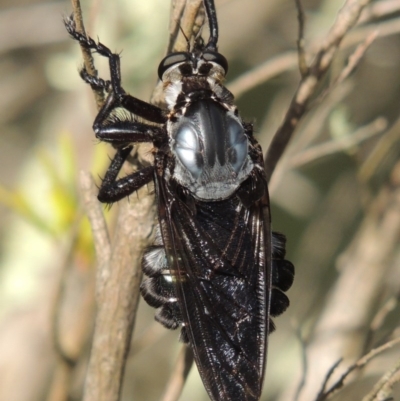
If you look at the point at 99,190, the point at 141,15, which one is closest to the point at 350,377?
the point at 99,190

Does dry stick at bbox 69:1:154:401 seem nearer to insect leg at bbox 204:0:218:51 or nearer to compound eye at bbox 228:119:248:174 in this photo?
compound eye at bbox 228:119:248:174

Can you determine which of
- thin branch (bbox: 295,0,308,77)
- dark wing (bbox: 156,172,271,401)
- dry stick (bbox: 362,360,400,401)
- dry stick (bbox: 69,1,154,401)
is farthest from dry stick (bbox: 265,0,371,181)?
dry stick (bbox: 362,360,400,401)

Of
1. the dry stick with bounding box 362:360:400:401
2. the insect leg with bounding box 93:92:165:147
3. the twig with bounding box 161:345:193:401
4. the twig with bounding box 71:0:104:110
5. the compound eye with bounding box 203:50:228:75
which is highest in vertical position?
the compound eye with bounding box 203:50:228:75

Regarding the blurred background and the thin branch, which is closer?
the thin branch

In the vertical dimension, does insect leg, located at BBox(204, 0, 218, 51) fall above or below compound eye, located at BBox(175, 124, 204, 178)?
above

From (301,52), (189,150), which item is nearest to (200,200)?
(189,150)

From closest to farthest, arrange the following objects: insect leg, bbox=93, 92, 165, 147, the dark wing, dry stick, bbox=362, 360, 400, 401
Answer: dry stick, bbox=362, 360, 400, 401, the dark wing, insect leg, bbox=93, 92, 165, 147

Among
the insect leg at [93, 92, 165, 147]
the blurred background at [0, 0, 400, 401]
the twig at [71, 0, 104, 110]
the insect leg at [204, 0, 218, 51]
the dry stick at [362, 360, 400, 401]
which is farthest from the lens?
the blurred background at [0, 0, 400, 401]
